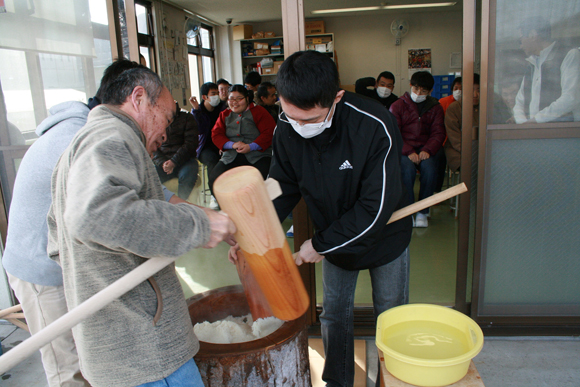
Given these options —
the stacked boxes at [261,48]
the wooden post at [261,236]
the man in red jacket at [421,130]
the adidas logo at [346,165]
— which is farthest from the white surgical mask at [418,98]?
the stacked boxes at [261,48]

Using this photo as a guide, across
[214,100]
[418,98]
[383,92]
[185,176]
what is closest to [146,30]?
[214,100]

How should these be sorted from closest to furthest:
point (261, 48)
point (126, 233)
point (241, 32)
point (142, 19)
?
1. point (126, 233)
2. point (142, 19)
3. point (241, 32)
4. point (261, 48)

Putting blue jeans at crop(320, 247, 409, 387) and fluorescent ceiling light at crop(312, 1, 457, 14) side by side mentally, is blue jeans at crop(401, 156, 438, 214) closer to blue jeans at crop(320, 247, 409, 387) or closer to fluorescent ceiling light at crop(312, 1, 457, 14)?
blue jeans at crop(320, 247, 409, 387)

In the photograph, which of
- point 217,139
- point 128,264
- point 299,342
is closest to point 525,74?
point 299,342

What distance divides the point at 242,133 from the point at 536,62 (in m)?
2.87

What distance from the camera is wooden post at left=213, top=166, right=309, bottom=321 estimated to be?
1.09 m

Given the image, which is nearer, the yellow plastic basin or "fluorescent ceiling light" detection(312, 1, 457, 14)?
the yellow plastic basin

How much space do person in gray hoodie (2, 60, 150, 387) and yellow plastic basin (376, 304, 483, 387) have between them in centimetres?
101

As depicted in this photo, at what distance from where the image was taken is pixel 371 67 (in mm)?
8531

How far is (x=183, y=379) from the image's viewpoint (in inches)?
44.4

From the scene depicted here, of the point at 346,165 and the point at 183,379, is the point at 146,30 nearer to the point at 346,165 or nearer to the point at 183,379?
the point at 346,165

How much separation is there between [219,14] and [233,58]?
1215 millimetres

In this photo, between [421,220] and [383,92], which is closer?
[421,220]

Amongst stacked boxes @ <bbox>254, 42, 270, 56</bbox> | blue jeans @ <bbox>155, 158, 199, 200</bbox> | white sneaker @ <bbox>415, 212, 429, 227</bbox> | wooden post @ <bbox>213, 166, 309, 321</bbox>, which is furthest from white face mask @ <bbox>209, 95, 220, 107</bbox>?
stacked boxes @ <bbox>254, 42, 270, 56</bbox>
